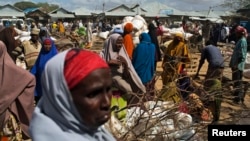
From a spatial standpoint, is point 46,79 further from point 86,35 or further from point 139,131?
point 86,35

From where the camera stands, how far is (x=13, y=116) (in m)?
3.19

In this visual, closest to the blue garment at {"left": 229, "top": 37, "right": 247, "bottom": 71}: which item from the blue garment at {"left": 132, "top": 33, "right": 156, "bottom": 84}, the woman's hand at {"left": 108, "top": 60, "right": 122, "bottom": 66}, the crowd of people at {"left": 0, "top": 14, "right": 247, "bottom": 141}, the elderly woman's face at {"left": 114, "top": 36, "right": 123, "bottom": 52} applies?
the crowd of people at {"left": 0, "top": 14, "right": 247, "bottom": 141}

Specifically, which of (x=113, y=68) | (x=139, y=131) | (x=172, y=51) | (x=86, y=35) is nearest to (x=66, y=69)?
(x=139, y=131)

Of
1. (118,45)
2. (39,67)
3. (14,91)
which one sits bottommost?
(39,67)

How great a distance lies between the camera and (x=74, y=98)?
1.38m

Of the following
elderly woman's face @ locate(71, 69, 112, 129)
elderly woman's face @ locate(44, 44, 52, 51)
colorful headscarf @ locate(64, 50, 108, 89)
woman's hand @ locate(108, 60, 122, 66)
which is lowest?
woman's hand @ locate(108, 60, 122, 66)

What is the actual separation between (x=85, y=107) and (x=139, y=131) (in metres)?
1.74

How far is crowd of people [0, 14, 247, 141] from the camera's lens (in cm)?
137

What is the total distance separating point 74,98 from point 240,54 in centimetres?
649

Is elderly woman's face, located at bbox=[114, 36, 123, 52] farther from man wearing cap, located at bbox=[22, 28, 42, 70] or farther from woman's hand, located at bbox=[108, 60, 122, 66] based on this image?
man wearing cap, located at bbox=[22, 28, 42, 70]

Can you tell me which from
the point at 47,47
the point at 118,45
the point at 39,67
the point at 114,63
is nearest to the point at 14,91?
the point at 114,63

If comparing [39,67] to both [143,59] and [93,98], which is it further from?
[93,98]

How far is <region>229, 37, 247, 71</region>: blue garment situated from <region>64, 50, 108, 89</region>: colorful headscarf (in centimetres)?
611

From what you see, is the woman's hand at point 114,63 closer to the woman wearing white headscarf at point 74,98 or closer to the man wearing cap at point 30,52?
the man wearing cap at point 30,52
